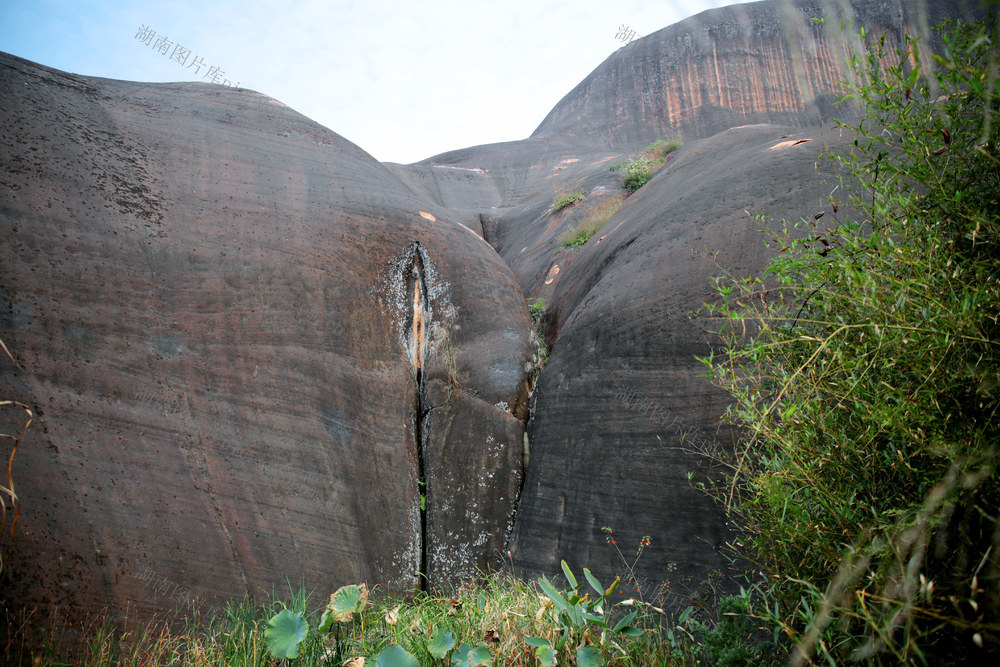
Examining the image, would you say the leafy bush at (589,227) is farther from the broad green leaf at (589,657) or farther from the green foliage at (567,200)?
the broad green leaf at (589,657)

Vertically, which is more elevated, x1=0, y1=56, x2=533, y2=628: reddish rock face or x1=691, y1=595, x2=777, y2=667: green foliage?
x1=0, y1=56, x2=533, y2=628: reddish rock face

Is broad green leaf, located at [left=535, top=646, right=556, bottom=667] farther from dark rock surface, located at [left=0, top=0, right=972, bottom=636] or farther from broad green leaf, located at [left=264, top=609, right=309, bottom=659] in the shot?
dark rock surface, located at [left=0, top=0, right=972, bottom=636]

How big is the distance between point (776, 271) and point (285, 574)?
10.8 ft

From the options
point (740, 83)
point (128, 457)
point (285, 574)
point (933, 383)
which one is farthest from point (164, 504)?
point (740, 83)

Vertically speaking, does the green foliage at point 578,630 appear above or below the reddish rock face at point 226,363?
below

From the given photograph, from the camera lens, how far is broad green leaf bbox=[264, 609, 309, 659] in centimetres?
210

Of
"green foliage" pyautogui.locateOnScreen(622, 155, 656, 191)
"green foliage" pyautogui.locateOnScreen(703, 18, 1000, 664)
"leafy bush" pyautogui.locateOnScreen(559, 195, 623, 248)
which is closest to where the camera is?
"green foliage" pyautogui.locateOnScreen(703, 18, 1000, 664)

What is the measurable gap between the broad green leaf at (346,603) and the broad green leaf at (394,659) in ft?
0.87

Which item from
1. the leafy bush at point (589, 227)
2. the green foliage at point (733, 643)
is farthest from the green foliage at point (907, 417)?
the leafy bush at point (589, 227)

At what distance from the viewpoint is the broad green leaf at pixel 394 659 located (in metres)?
1.96

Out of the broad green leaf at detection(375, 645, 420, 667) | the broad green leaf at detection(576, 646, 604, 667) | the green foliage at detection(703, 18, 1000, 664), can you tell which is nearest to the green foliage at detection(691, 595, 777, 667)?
the green foliage at detection(703, 18, 1000, 664)

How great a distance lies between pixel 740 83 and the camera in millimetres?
16266

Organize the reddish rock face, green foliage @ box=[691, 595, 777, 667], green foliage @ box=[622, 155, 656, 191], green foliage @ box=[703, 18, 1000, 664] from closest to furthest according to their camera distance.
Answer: green foliage @ box=[703, 18, 1000, 664] → green foliage @ box=[691, 595, 777, 667] → the reddish rock face → green foliage @ box=[622, 155, 656, 191]

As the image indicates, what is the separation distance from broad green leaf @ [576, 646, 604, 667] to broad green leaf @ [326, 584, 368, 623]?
0.84 metres
